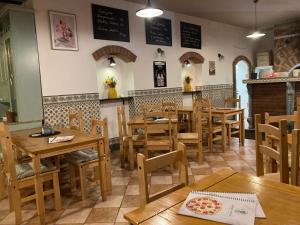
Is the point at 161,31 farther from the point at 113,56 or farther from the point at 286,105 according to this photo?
the point at 286,105

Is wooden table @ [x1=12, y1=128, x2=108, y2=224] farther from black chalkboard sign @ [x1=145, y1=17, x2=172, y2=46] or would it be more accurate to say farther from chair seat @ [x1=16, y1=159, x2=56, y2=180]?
black chalkboard sign @ [x1=145, y1=17, x2=172, y2=46]

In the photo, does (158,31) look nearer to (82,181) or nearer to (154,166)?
(82,181)

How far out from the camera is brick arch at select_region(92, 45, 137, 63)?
4.60 m

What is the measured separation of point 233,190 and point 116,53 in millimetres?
4113

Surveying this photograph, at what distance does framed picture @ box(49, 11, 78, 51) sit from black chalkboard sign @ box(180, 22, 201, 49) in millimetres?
2791

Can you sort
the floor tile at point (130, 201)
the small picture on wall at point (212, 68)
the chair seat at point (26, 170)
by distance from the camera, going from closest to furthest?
the chair seat at point (26, 170), the floor tile at point (130, 201), the small picture on wall at point (212, 68)

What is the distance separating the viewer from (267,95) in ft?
18.8

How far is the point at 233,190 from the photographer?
1.34 metres

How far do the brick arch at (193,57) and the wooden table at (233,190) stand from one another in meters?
4.92

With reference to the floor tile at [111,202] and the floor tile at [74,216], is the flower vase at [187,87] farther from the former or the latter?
the floor tile at [74,216]

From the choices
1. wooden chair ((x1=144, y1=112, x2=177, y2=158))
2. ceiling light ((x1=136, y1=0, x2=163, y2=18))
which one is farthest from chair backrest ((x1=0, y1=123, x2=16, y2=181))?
ceiling light ((x1=136, y1=0, x2=163, y2=18))

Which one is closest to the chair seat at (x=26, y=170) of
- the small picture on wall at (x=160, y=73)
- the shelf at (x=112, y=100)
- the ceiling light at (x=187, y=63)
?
the shelf at (x=112, y=100)

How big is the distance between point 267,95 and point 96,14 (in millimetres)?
4021

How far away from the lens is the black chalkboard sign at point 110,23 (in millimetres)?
4567
